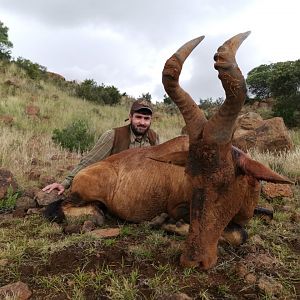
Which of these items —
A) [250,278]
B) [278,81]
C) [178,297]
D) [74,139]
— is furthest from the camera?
[278,81]

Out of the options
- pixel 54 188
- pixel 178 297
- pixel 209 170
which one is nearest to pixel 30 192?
A: pixel 54 188

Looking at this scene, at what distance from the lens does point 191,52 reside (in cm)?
348

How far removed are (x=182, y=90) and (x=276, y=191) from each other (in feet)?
10.2

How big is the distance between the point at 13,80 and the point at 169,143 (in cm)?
1621

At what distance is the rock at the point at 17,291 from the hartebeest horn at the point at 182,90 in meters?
1.67

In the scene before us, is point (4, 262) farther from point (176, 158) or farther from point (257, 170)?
point (257, 170)

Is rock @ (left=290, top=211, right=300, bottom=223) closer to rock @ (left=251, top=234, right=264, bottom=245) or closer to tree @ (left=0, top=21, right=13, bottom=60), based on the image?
rock @ (left=251, top=234, right=264, bottom=245)

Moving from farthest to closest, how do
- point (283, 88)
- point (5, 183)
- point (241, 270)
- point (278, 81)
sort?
point (278, 81)
point (283, 88)
point (5, 183)
point (241, 270)

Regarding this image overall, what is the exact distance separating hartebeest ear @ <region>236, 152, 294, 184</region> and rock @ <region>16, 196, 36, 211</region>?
310 centimetres

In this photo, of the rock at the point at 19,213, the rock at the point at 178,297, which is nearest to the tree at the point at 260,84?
the rock at the point at 19,213

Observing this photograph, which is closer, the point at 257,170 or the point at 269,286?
the point at 269,286

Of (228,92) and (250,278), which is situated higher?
(228,92)

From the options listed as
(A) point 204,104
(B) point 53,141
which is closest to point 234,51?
(B) point 53,141

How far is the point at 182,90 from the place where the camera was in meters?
3.52
